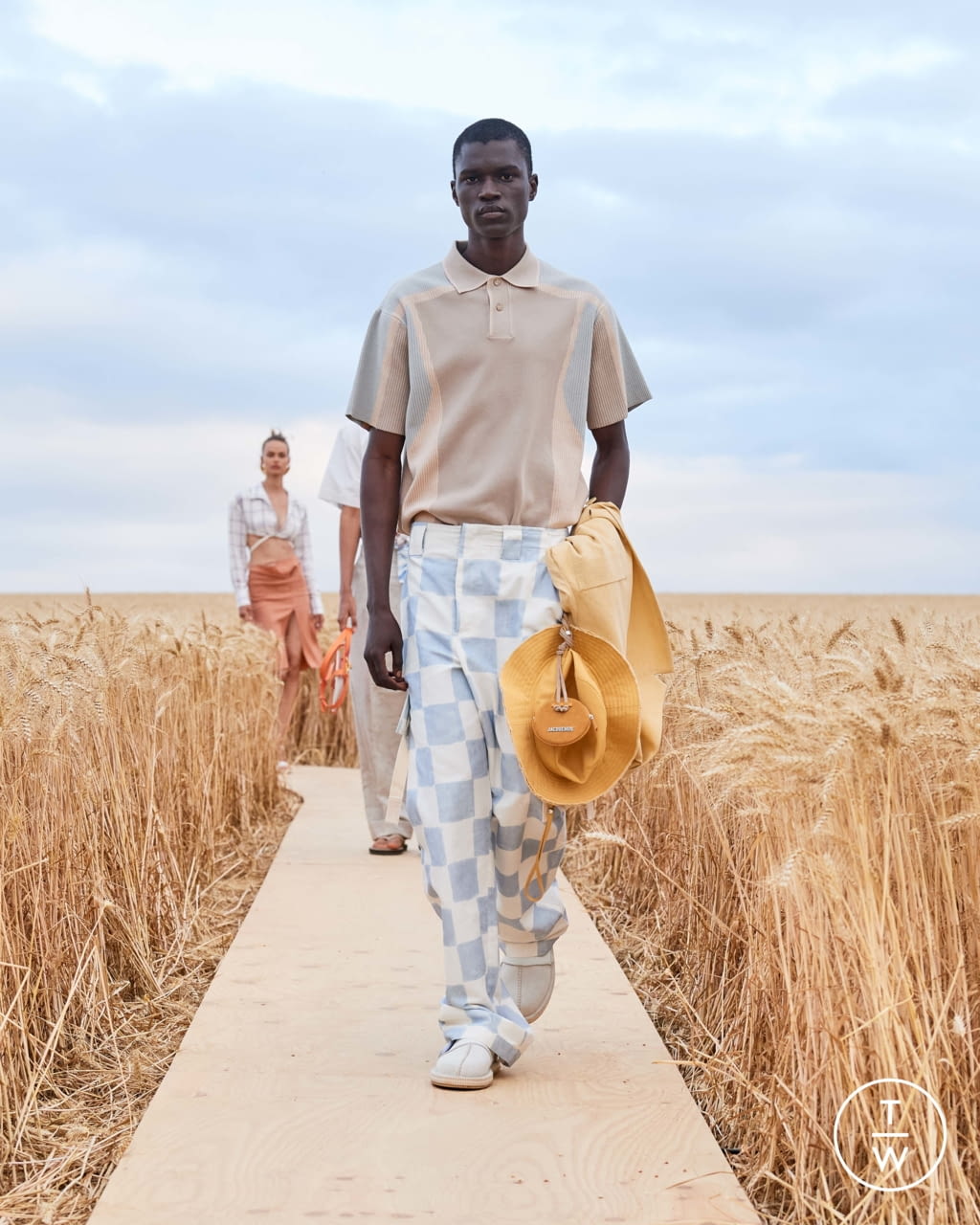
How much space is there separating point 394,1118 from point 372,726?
9.11 feet

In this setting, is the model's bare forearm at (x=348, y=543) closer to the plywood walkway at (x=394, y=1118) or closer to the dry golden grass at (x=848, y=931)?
the plywood walkway at (x=394, y=1118)

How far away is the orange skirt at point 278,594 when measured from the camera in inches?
313

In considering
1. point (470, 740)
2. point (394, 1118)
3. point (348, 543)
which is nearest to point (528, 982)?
point (394, 1118)

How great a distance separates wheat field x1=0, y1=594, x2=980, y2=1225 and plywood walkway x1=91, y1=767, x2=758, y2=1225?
126 millimetres

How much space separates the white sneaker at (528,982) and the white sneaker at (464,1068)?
16 cm

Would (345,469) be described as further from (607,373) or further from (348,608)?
(607,373)

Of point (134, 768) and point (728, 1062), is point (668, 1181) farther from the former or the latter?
point (134, 768)

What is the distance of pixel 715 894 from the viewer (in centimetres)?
383

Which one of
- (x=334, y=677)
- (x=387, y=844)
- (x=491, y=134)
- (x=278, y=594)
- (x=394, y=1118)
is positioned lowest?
(x=387, y=844)

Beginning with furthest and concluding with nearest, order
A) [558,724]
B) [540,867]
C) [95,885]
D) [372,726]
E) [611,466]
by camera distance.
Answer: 1. [372,726]
2. [95,885]
3. [611,466]
4. [540,867]
5. [558,724]

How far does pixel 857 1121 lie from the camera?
2.46 m

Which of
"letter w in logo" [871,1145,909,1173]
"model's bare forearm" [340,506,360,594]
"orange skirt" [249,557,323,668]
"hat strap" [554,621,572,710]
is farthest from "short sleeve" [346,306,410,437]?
"orange skirt" [249,557,323,668]

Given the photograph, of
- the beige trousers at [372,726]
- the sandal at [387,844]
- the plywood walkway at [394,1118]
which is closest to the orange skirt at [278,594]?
the beige trousers at [372,726]

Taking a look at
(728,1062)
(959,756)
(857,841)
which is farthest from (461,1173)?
(959,756)
